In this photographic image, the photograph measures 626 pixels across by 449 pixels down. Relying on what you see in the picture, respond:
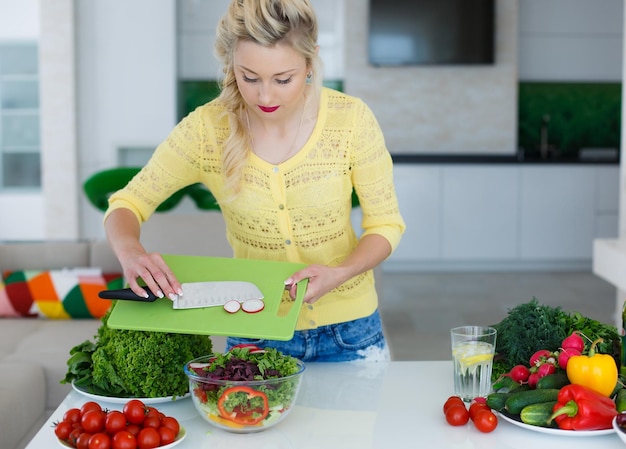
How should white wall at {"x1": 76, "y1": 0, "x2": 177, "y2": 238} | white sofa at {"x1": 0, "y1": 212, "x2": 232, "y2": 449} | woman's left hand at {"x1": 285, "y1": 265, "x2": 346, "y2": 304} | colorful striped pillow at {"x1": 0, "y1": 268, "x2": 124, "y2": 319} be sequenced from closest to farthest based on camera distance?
woman's left hand at {"x1": 285, "y1": 265, "x2": 346, "y2": 304} → white sofa at {"x1": 0, "y1": 212, "x2": 232, "y2": 449} → colorful striped pillow at {"x1": 0, "y1": 268, "x2": 124, "y2": 319} → white wall at {"x1": 76, "y1": 0, "x2": 177, "y2": 238}

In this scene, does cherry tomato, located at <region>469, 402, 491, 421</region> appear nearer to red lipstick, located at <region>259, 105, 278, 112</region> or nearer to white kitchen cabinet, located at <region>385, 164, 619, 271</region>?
red lipstick, located at <region>259, 105, 278, 112</region>

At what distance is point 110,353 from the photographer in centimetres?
173

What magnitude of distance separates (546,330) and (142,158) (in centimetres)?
542

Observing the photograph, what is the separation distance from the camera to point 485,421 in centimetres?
153

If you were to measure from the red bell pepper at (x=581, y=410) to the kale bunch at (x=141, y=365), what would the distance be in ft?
2.21

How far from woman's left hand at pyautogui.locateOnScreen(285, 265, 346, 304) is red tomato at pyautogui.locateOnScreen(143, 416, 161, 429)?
1.23 ft

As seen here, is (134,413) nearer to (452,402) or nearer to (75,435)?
(75,435)

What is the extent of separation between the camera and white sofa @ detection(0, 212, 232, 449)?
290 centimetres

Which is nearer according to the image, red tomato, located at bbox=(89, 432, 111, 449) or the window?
red tomato, located at bbox=(89, 432, 111, 449)

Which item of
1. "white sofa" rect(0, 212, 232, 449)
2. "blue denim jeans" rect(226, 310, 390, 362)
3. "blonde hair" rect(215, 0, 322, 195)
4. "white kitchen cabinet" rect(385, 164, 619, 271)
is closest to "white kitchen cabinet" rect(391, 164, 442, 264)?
"white kitchen cabinet" rect(385, 164, 619, 271)

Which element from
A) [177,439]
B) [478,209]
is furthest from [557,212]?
[177,439]

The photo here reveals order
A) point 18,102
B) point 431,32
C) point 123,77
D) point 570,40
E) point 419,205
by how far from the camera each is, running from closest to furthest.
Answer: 1. point 123,77
2. point 419,205
3. point 431,32
4. point 570,40
5. point 18,102

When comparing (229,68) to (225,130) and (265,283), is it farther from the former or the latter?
(265,283)

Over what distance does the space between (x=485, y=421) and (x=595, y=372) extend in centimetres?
21
